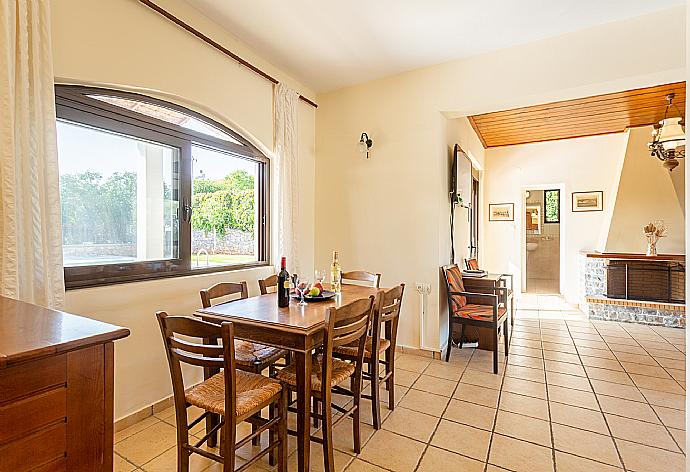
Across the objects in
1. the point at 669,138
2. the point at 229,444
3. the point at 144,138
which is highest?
the point at 669,138

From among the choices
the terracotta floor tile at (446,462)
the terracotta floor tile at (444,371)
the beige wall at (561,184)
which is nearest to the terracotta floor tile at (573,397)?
the terracotta floor tile at (444,371)

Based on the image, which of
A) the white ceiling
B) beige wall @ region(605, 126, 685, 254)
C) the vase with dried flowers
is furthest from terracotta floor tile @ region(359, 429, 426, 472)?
beige wall @ region(605, 126, 685, 254)

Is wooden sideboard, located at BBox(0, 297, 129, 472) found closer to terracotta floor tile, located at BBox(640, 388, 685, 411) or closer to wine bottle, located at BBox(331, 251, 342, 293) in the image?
wine bottle, located at BBox(331, 251, 342, 293)

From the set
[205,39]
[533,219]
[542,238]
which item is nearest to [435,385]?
[205,39]

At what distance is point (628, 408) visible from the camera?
8.72ft

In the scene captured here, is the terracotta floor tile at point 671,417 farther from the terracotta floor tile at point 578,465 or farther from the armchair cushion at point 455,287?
the armchair cushion at point 455,287

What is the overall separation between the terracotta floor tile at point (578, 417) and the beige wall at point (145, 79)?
2.67m

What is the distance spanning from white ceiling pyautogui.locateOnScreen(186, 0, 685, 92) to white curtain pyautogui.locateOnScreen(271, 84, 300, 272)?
1.26 feet

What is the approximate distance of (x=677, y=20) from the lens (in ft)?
8.98

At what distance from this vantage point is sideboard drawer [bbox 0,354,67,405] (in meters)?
0.81

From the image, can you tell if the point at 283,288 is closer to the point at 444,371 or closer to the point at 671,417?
the point at 444,371

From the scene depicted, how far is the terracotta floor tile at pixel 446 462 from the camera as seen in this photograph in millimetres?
1976

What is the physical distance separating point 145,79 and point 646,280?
21.5 ft

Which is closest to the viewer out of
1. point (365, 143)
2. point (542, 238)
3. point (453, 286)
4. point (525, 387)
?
point (525, 387)
